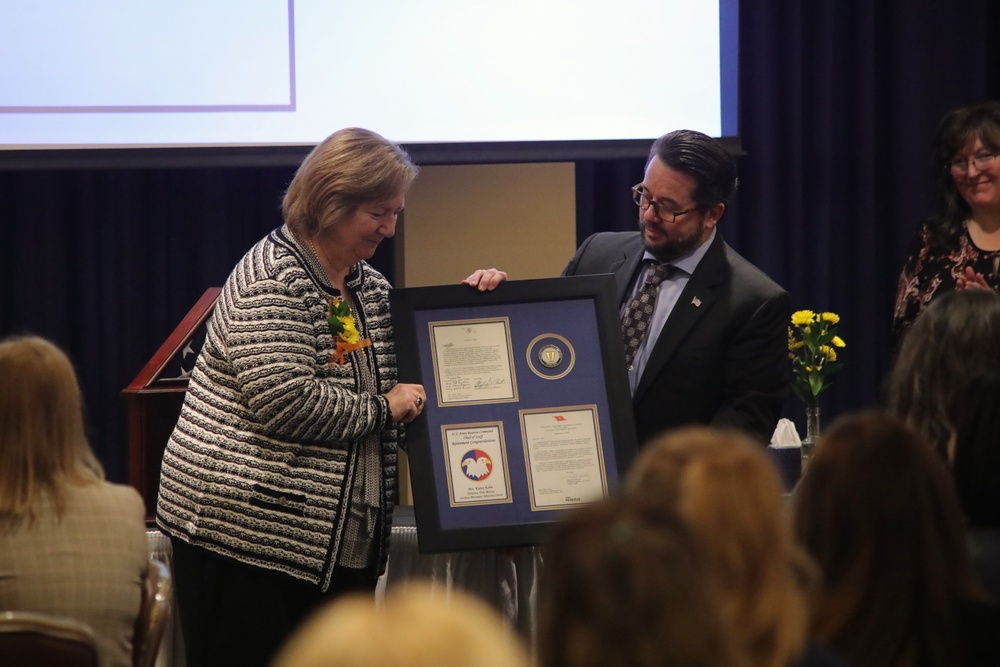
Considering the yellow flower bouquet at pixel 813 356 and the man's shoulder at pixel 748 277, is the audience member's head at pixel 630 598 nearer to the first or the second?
the man's shoulder at pixel 748 277

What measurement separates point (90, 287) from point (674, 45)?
2.52 metres

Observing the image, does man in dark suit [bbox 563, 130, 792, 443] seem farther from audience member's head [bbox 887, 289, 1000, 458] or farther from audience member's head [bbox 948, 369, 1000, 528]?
audience member's head [bbox 948, 369, 1000, 528]

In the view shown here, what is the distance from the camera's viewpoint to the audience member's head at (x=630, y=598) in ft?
3.37

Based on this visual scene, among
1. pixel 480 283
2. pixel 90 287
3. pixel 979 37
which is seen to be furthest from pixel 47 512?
pixel 979 37

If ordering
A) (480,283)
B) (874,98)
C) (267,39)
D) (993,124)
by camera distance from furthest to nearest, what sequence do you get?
1. (874,98)
2. (267,39)
3. (993,124)
4. (480,283)

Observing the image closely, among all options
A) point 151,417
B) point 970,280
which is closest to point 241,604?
point 151,417

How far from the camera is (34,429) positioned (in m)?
2.18

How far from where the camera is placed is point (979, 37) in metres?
5.34

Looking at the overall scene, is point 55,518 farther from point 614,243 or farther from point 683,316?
point 614,243

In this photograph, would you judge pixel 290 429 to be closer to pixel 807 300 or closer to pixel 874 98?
pixel 807 300

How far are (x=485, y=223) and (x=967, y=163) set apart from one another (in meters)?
1.73

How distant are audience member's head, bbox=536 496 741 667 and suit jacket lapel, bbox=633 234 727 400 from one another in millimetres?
2015

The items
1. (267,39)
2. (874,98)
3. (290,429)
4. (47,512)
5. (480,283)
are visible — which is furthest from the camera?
(874,98)

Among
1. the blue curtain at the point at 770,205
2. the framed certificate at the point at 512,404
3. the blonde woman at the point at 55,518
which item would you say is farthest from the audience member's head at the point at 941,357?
the blue curtain at the point at 770,205
